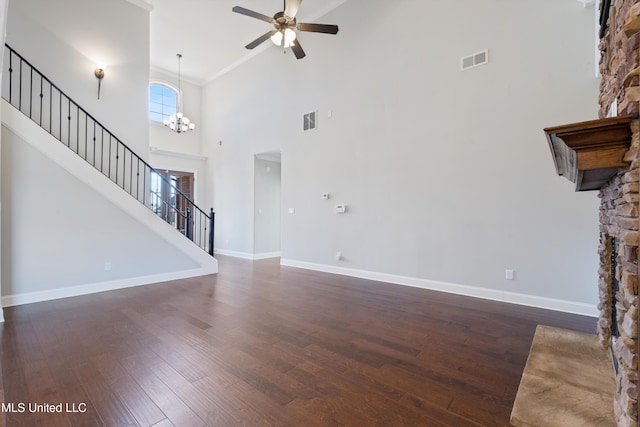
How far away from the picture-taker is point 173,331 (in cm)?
299

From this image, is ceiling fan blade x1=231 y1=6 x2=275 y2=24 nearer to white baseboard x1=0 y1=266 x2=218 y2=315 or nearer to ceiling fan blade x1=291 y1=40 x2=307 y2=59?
ceiling fan blade x1=291 y1=40 x2=307 y2=59

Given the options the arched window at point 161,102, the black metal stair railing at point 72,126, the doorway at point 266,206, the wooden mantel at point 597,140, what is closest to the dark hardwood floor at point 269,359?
the wooden mantel at point 597,140

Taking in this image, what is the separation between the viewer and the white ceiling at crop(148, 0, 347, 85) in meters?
5.79

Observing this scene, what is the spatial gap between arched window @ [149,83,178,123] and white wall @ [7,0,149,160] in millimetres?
2864

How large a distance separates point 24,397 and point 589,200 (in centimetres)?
542

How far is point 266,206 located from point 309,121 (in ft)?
8.87

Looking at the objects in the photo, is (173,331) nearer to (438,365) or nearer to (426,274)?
(438,365)

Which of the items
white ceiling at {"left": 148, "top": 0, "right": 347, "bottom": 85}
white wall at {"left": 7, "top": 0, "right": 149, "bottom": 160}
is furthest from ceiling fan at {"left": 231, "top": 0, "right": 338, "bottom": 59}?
white wall at {"left": 7, "top": 0, "right": 149, "bottom": 160}

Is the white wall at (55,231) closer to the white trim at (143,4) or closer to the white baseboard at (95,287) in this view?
the white baseboard at (95,287)

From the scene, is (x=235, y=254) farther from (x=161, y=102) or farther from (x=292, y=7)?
(x=292, y=7)

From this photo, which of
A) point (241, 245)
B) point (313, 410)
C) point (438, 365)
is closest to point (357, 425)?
point (313, 410)

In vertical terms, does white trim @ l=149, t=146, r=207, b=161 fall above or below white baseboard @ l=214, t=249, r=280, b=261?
above

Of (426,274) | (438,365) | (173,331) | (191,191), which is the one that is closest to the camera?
(438,365)

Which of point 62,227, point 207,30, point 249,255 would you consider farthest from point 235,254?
point 207,30
